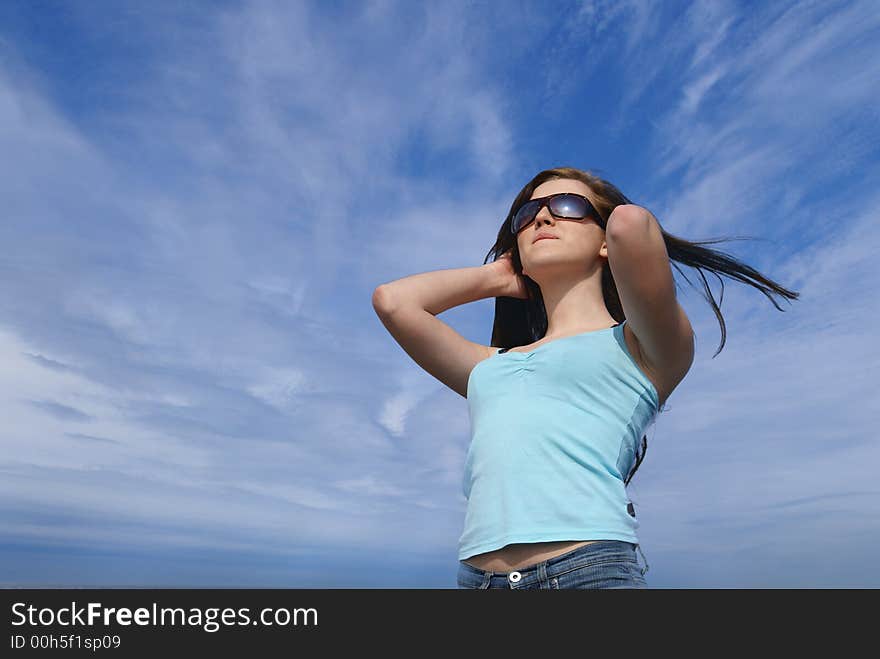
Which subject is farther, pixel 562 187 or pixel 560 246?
pixel 562 187

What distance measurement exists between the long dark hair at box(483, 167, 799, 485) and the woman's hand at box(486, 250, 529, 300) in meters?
0.03

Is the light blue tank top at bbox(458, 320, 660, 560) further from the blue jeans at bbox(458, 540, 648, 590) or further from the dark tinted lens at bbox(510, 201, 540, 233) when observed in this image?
the dark tinted lens at bbox(510, 201, 540, 233)

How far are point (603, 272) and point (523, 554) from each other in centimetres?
191

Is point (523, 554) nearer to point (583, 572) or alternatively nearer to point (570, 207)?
point (583, 572)

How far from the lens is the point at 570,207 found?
408 centimetres

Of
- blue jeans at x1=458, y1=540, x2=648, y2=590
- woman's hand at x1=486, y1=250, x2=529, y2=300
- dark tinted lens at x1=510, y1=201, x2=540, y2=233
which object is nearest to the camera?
blue jeans at x1=458, y1=540, x2=648, y2=590

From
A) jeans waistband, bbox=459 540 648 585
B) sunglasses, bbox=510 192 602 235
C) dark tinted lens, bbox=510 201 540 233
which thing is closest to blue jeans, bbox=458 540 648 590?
jeans waistband, bbox=459 540 648 585

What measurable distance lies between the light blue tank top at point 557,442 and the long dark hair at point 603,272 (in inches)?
16.6

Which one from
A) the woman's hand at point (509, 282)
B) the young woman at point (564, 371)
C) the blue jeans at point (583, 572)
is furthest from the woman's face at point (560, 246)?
the blue jeans at point (583, 572)

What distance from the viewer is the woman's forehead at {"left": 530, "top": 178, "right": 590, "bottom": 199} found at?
4.29 metres

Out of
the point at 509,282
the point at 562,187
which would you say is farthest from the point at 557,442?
the point at 562,187

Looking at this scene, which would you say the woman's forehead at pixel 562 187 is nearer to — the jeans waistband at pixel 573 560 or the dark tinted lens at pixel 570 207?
the dark tinted lens at pixel 570 207
